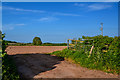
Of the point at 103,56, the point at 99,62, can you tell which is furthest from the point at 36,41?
the point at 99,62

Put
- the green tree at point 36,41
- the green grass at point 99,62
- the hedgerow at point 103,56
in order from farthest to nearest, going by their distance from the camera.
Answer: the green tree at point 36,41 → the hedgerow at point 103,56 → the green grass at point 99,62

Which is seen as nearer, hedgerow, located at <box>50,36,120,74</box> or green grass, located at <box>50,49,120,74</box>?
green grass, located at <box>50,49,120,74</box>

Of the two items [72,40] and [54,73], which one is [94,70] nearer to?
[54,73]

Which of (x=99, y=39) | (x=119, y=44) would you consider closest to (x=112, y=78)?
(x=119, y=44)

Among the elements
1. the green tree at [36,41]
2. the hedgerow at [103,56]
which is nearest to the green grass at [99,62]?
the hedgerow at [103,56]

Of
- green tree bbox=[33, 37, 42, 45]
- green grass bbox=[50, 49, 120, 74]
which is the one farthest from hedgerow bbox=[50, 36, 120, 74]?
green tree bbox=[33, 37, 42, 45]

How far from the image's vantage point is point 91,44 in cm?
1396

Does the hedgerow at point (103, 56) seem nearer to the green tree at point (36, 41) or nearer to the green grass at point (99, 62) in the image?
the green grass at point (99, 62)

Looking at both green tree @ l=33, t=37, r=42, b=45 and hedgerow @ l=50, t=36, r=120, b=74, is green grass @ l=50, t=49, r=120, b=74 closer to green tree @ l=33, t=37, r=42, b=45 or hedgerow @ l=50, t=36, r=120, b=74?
hedgerow @ l=50, t=36, r=120, b=74

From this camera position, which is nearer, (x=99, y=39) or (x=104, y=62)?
(x=104, y=62)

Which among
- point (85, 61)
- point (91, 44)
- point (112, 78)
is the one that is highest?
point (91, 44)

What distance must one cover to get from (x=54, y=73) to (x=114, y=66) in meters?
4.85

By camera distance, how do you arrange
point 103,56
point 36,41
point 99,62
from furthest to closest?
point 36,41, point 103,56, point 99,62

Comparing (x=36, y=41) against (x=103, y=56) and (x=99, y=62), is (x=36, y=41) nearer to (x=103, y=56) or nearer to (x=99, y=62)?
(x=103, y=56)
